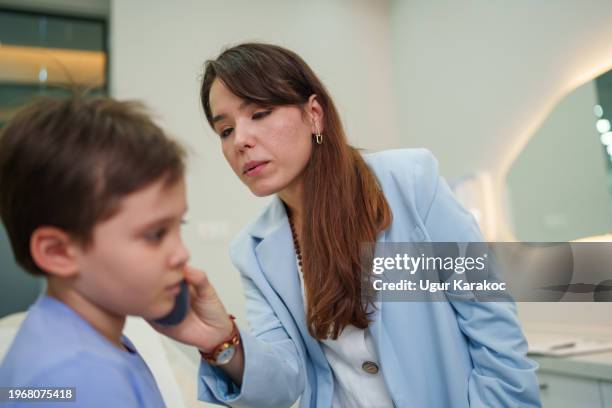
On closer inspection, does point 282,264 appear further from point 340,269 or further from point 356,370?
point 356,370

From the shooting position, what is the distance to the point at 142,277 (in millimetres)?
534

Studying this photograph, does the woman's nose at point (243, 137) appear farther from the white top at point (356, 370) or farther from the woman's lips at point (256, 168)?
the white top at point (356, 370)

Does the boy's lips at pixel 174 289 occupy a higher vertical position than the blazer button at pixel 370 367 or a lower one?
higher

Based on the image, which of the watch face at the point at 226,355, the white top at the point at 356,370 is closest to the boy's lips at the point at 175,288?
the watch face at the point at 226,355

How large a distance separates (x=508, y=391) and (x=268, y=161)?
2.07 feet

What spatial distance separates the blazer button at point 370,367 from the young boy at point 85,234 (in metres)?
0.55

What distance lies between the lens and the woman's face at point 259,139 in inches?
38.7

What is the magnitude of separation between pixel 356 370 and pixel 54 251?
0.72 meters

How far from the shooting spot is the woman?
956mm

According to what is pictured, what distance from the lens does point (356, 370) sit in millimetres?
1058

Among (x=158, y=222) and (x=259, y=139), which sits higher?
(x=259, y=139)

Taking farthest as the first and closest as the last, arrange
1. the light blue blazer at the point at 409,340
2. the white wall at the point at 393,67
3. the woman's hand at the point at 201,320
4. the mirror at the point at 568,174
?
1. the white wall at the point at 393,67
2. the mirror at the point at 568,174
3. the light blue blazer at the point at 409,340
4. the woman's hand at the point at 201,320

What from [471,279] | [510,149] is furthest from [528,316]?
[471,279]

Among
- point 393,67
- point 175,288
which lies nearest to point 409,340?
point 175,288
